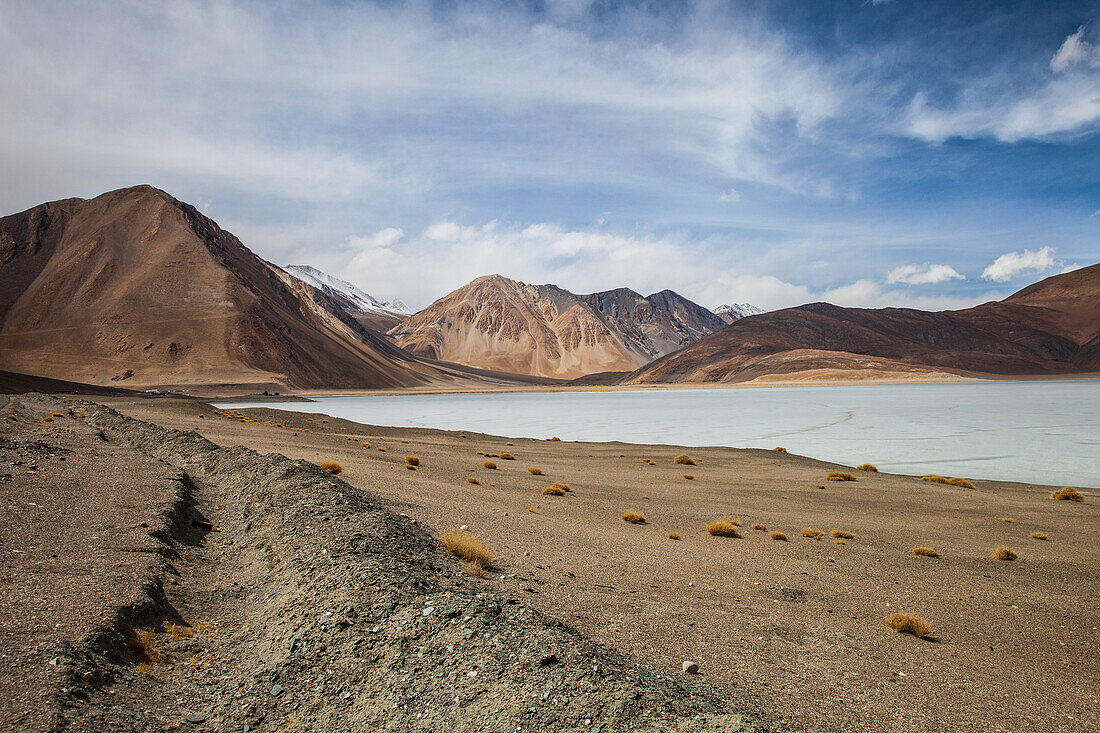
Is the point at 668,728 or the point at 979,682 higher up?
the point at 668,728

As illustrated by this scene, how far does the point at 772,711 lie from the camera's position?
4.71 metres

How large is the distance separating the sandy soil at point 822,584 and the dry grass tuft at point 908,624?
119 mm

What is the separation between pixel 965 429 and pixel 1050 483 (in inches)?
715

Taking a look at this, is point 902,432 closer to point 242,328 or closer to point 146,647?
point 146,647

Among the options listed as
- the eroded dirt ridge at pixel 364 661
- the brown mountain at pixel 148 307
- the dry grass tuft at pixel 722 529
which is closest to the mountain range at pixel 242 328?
the brown mountain at pixel 148 307

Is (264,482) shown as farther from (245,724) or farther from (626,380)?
(626,380)

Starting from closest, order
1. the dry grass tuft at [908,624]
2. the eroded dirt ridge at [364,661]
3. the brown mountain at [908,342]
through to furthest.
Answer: the eroded dirt ridge at [364,661]
the dry grass tuft at [908,624]
the brown mountain at [908,342]

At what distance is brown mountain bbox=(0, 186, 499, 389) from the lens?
93938 millimetres

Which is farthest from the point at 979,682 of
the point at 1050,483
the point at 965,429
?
the point at 965,429

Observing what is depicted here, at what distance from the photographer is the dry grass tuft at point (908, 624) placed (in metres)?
6.74

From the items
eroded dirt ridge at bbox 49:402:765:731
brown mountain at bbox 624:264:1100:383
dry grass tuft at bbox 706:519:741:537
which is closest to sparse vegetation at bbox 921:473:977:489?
dry grass tuft at bbox 706:519:741:537

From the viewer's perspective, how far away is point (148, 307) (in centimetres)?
10331

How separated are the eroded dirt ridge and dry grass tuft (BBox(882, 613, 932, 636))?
Result: 325 cm

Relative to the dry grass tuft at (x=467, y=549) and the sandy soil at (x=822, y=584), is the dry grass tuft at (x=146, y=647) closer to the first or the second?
the dry grass tuft at (x=467, y=549)
